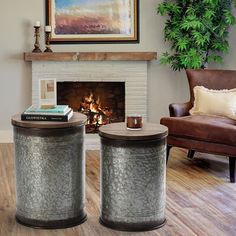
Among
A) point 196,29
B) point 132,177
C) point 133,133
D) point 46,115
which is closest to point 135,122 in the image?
point 133,133

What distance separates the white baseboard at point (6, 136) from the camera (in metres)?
5.91

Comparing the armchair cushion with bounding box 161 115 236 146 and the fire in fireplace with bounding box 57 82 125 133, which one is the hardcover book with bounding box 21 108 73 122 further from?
the fire in fireplace with bounding box 57 82 125 133

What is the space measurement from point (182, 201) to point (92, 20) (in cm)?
266

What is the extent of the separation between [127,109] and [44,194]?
2852 millimetres

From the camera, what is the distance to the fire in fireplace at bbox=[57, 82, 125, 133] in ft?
19.9

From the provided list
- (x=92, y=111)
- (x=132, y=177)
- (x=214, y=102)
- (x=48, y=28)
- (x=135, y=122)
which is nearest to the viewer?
(x=132, y=177)

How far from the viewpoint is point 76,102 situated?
607cm

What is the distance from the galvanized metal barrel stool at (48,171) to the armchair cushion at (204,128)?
59.2 inches

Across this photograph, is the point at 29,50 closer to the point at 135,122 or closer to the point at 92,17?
the point at 92,17

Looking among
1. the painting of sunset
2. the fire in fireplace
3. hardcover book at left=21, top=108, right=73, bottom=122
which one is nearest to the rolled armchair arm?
the fire in fireplace

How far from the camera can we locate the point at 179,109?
5.05 m

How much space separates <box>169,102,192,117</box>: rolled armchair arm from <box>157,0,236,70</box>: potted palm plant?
0.62 m

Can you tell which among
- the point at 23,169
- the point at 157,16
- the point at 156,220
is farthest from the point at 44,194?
the point at 157,16

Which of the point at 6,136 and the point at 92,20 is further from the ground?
the point at 92,20
